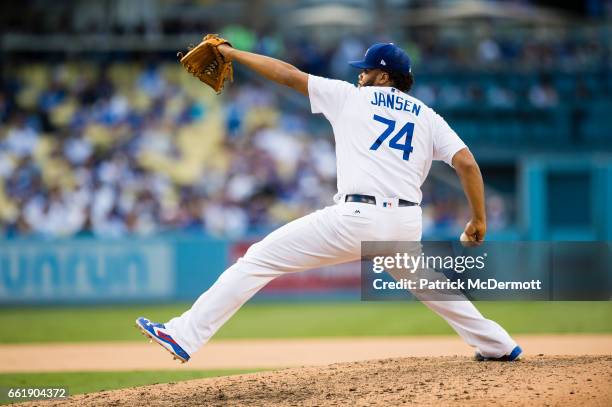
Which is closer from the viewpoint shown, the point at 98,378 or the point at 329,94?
the point at 329,94

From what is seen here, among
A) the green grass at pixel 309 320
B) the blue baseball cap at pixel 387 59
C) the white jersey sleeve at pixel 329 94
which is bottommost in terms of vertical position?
the green grass at pixel 309 320

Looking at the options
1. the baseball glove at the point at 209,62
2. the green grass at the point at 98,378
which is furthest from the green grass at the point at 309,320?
the baseball glove at the point at 209,62

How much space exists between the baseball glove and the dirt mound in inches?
77.7

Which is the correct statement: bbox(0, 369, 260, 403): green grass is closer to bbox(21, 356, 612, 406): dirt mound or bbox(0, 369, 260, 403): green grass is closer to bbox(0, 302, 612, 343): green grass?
bbox(21, 356, 612, 406): dirt mound

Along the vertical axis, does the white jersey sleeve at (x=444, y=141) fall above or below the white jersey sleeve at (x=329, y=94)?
below

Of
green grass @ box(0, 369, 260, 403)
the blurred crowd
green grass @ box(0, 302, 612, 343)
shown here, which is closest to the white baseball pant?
green grass @ box(0, 369, 260, 403)

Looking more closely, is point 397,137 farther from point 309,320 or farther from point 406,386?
point 309,320

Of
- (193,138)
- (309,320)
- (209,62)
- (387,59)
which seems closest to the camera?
(387,59)

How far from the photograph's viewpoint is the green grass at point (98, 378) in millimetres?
7462

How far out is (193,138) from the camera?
17984 mm

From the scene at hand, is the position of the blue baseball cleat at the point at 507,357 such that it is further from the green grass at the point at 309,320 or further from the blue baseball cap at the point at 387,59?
the green grass at the point at 309,320

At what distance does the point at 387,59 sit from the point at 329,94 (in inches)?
17.8

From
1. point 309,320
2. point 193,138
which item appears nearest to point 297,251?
point 309,320

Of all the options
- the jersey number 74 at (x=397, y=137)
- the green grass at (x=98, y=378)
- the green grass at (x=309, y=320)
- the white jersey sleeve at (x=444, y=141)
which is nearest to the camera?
the jersey number 74 at (x=397, y=137)
